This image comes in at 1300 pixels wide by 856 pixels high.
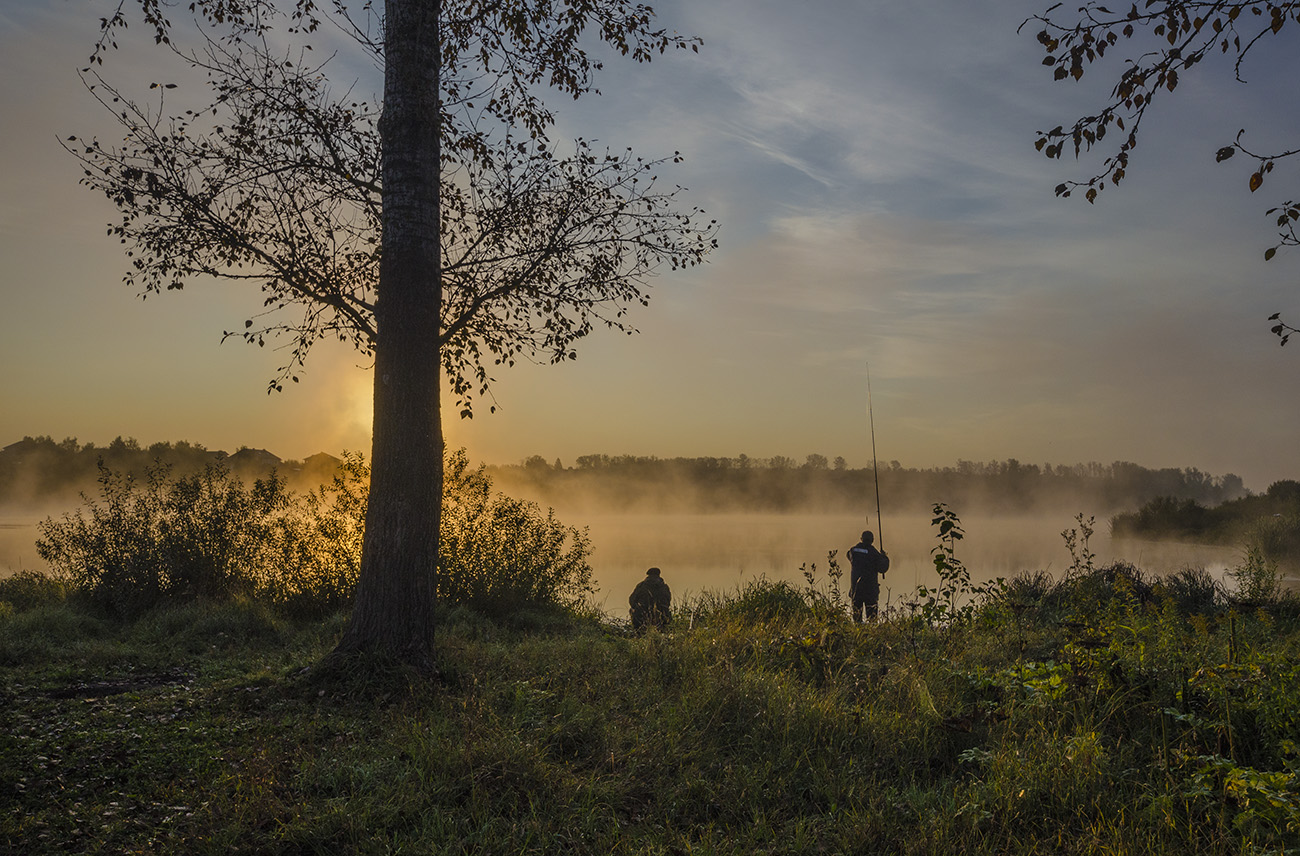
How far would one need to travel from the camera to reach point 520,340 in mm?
9781

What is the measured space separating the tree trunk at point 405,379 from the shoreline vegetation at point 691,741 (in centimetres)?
51

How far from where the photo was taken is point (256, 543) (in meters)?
13.0

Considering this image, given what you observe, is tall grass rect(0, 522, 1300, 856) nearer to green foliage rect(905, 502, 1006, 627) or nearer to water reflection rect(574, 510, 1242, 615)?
green foliage rect(905, 502, 1006, 627)

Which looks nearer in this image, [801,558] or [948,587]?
[948,587]

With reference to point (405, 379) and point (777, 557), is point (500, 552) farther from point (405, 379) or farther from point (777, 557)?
point (777, 557)

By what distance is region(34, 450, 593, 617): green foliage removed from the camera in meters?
12.4

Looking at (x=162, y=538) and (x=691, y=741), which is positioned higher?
(x=162, y=538)

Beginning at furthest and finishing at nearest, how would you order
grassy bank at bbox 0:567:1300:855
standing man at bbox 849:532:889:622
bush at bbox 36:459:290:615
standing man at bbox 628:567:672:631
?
standing man at bbox 849:532:889:622
bush at bbox 36:459:290:615
standing man at bbox 628:567:672:631
grassy bank at bbox 0:567:1300:855

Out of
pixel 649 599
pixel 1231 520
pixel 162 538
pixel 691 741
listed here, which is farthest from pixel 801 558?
pixel 691 741

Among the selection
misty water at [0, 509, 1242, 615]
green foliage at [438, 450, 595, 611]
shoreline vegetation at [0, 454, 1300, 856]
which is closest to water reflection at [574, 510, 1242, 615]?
misty water at [0, 509, 1242, 615]

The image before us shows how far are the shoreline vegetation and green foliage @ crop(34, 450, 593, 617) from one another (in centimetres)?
258

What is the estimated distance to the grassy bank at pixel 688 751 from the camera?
4.12 metres

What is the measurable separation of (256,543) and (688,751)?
409 inches

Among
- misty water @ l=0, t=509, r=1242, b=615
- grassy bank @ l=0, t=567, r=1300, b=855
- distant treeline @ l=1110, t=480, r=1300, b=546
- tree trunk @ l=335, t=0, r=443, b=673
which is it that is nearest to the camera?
grassy bank @ l=0, t=567, r=1300, b=855
